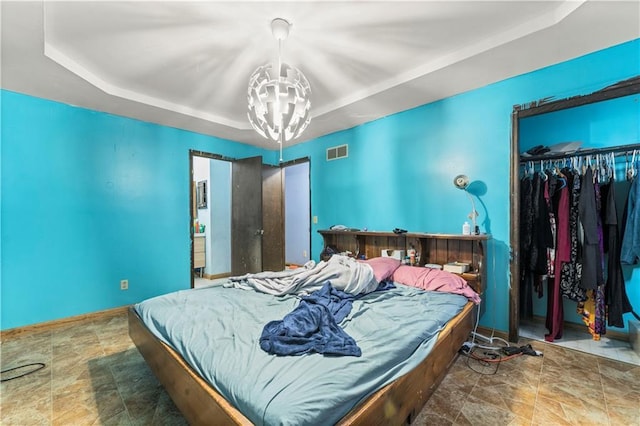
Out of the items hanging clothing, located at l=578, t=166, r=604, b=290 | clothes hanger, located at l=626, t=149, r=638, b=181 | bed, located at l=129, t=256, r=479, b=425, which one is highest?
clothes hanger, located at l=626, t=149, r=638, b=181

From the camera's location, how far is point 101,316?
3174 millimetres

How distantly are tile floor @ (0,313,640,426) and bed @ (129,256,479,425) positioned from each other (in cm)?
28

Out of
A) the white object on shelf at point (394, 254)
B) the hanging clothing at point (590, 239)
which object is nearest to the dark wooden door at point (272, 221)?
the white object on shelf at point (394, 254)

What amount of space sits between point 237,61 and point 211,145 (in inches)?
80.8

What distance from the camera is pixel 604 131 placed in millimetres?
2471

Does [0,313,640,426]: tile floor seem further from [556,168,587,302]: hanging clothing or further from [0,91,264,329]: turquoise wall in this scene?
[0,91,264,329]: turquoise wall

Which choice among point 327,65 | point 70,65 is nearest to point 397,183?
point 327,65

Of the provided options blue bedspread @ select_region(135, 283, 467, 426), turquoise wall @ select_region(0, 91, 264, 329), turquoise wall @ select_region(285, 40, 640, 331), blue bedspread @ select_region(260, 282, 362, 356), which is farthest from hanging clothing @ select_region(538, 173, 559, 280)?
turquoise wall @ select_region(0, 91, 264, 329)

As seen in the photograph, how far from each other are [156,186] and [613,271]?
5050 millimetres

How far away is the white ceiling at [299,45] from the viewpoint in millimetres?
1817

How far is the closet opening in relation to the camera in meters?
2.31

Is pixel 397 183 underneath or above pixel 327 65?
underneath

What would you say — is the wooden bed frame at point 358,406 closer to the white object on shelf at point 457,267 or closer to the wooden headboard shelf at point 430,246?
the white object on shelf at point 457,267

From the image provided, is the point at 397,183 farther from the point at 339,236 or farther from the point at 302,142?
the point at 302,142
